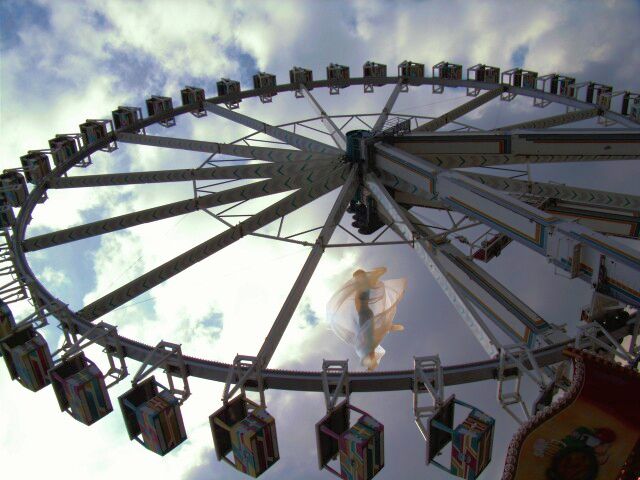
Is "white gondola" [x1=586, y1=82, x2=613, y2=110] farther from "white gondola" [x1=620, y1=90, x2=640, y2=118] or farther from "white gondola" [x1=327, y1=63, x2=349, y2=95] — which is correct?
"white gondola" [x1=327, y1=63, x2=349, y2=95]

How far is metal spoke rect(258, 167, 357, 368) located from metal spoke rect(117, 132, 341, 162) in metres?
2.66

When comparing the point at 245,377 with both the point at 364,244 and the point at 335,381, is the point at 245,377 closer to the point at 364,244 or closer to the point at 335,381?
the point at 335,381

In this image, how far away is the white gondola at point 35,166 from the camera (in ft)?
92.6

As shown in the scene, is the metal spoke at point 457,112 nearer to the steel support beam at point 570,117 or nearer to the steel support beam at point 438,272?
the steel support beam at point 570,117

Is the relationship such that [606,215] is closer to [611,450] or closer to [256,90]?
[611,450]

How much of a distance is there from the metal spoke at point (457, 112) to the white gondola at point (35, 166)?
20071 mm

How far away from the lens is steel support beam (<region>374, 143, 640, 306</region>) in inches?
514

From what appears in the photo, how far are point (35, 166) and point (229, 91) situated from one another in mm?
14552

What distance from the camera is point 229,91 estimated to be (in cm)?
3812

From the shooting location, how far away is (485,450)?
13.2 metres

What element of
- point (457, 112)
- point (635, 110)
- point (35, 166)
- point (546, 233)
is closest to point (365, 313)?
point (546, 233)

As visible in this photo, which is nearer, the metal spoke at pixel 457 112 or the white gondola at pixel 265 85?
the metal spoke at pixel 457 112

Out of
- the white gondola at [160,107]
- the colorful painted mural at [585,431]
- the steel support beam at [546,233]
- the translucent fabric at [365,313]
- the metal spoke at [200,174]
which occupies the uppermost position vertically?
the white gondola at [160,107]

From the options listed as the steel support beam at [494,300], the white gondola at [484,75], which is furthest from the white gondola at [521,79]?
the steel support beam at [494,300]
